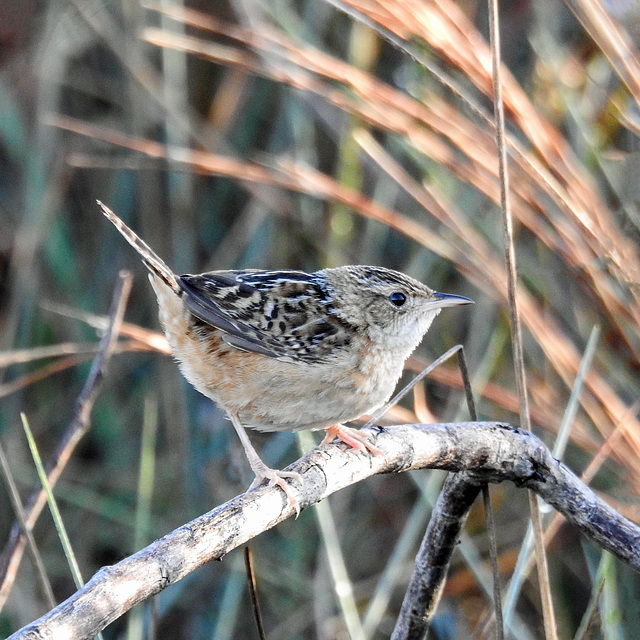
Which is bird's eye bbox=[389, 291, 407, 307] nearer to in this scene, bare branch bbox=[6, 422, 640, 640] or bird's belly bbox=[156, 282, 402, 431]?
bird's belly bbox=[156, 282, 402, 431]

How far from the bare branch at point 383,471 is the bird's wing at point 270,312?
0.67 meters

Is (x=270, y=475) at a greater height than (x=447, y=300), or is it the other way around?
(x=447, y=300)

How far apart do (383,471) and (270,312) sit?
3.35ft

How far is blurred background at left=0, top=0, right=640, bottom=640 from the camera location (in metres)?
3.55

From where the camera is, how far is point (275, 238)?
476 cm

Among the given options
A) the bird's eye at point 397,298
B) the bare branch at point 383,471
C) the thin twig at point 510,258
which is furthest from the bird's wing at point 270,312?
the thin twig at point 510,258

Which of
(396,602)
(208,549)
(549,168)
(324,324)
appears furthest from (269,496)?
(396,602)

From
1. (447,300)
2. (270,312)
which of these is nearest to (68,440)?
(270,312)

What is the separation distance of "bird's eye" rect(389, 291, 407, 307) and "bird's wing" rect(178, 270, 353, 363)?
235 millimetres

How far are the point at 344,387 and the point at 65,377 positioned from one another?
263 centimetres

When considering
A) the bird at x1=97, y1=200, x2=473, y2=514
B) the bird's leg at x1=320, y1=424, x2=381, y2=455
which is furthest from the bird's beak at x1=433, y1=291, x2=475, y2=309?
the bird's leg at x1=320, y1=424, x2=381, y2=455

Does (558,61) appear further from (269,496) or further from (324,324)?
(269,496)

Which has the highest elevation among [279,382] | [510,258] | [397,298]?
[510,258]

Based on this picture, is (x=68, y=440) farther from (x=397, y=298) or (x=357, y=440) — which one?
(x=397, y=298)
